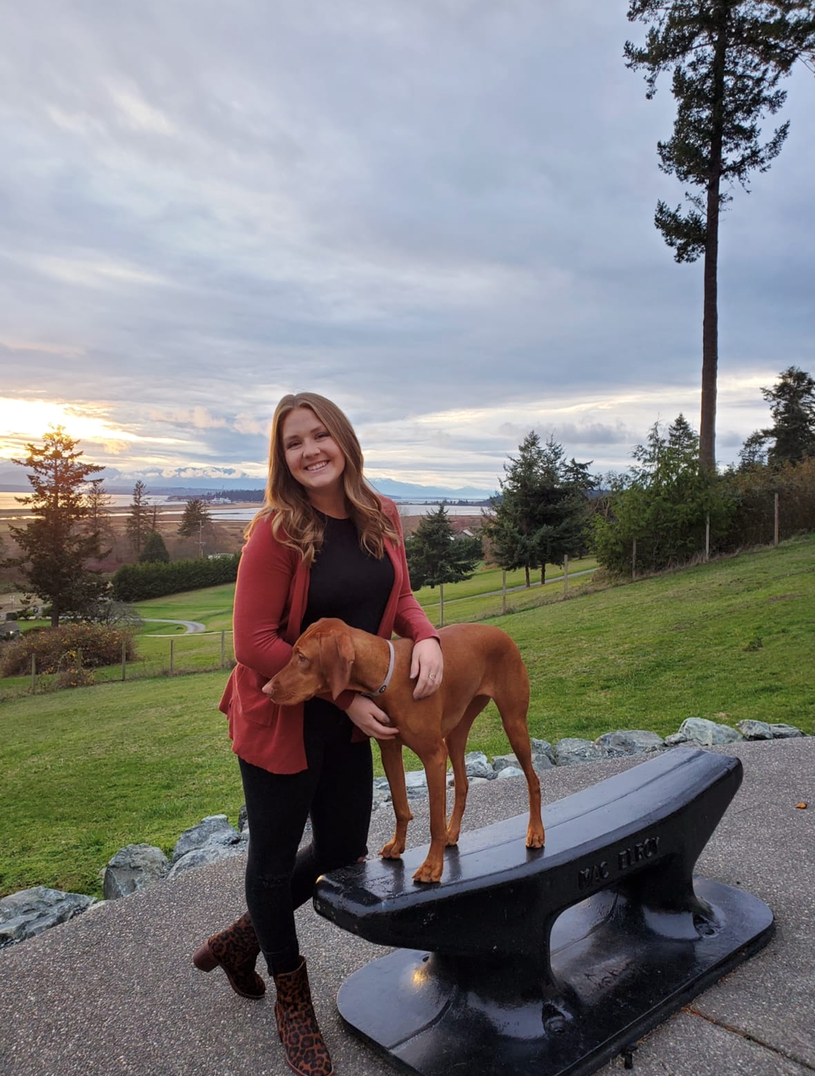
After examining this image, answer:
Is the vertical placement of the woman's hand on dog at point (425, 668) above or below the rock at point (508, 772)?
above

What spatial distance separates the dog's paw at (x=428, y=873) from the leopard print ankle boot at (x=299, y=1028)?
1.70ft

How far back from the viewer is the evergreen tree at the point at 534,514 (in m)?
27.2

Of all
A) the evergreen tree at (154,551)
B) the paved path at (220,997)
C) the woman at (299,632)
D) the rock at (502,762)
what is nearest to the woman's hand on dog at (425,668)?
the woman at (299,632)

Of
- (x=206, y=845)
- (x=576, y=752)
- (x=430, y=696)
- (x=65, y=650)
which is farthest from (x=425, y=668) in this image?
(x=65, y=650)

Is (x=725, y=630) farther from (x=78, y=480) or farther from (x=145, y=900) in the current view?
(x=78, y=480)

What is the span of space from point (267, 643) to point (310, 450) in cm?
62

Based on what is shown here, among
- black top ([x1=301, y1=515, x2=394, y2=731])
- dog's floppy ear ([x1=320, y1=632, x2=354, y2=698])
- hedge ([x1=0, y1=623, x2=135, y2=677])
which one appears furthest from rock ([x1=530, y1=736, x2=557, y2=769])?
hedge ([x1=0, y1=623, x2=135, y2=677])

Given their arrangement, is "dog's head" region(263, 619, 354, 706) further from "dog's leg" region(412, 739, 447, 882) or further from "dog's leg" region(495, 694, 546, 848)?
"dog's leg" region(495, 694, 546, 848)

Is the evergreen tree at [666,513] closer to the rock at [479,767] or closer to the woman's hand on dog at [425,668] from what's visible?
the rock at [479,767]

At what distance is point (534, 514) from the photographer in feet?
90.7

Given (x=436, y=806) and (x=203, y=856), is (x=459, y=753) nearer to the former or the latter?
(x=436, y=806)

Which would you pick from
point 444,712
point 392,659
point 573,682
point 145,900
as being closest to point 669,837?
point 444,712

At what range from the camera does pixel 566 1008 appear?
2.56m

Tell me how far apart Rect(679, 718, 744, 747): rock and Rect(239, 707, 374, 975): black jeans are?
4.04m
